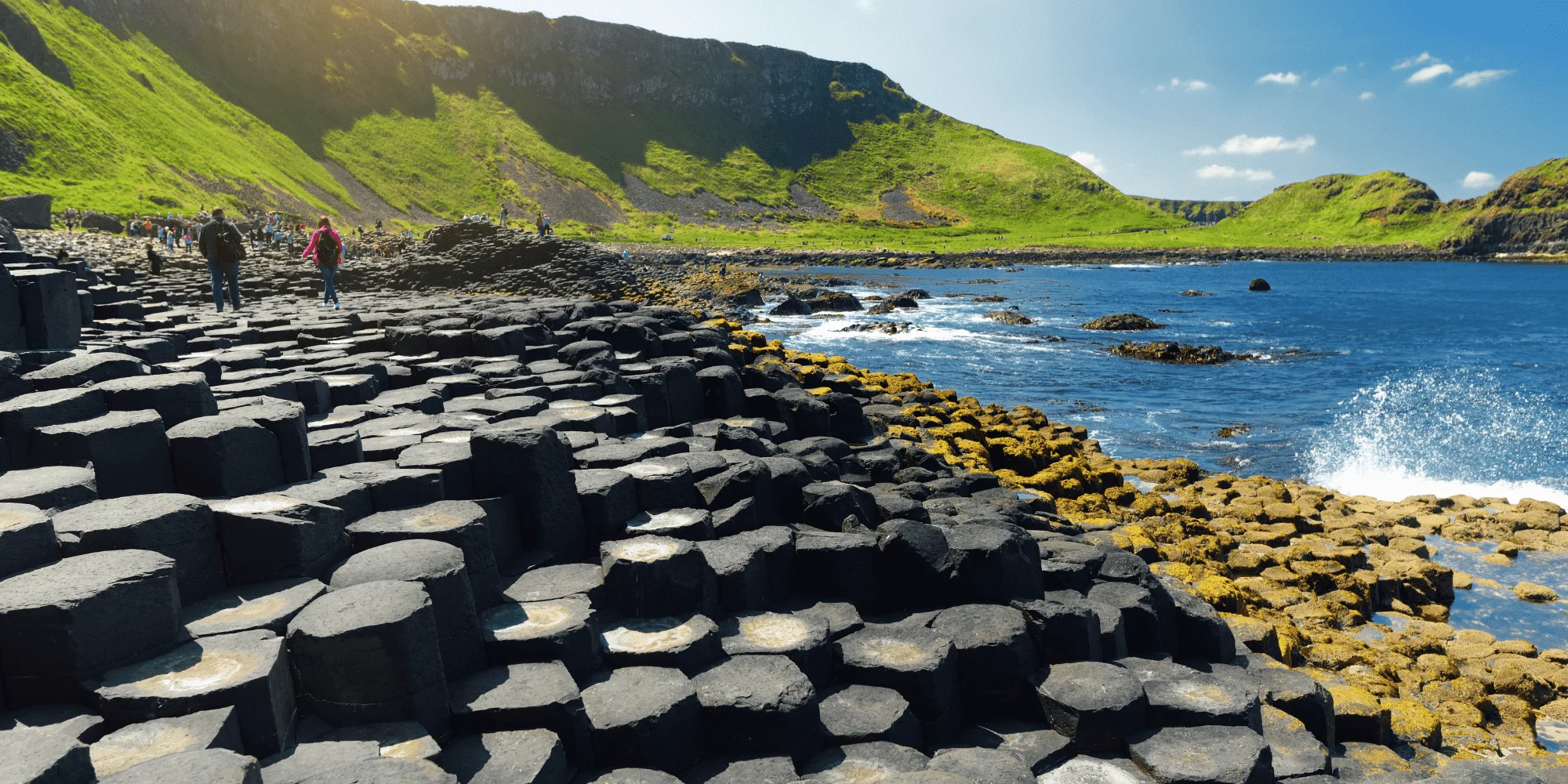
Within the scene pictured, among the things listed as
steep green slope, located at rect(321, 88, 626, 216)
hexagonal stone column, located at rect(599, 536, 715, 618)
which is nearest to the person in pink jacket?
hexagonal stone column, located at rect(599, 536, 715, 618)

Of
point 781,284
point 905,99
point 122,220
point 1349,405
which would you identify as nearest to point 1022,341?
point 1349,405

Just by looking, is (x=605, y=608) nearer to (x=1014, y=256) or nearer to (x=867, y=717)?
(x=867, y=717)

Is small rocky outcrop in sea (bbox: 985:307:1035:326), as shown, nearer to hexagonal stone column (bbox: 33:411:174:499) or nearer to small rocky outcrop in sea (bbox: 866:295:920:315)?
small rocky outcrop in sea (bbox: 866:295:920:315)

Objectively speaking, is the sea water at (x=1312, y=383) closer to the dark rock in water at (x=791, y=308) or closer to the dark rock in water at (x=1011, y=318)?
the dark rock in water at (x=791, y=308)

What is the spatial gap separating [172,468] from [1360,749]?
829cm

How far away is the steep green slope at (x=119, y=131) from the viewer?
52.2 meters

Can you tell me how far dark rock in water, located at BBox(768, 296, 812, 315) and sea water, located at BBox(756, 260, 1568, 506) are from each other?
2.98 ft

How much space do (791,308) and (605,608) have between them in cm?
3758

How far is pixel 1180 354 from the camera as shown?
30.9 m

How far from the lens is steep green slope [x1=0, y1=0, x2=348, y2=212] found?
52.2m

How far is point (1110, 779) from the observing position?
4660 millimetres

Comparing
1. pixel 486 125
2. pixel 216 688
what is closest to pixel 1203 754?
pixel 216 688

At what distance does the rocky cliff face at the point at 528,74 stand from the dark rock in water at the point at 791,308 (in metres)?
90.2

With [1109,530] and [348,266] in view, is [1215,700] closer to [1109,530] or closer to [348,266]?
[1109,530]
